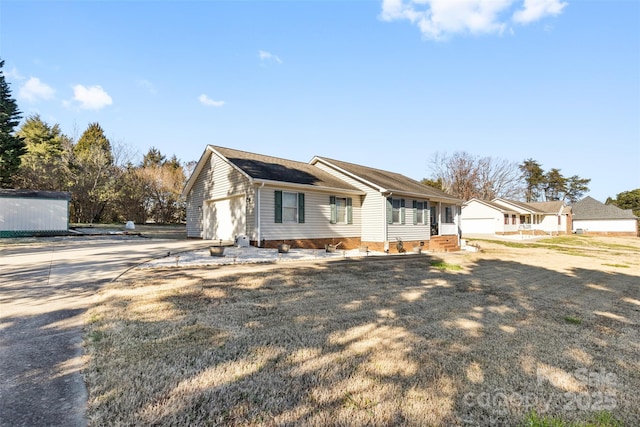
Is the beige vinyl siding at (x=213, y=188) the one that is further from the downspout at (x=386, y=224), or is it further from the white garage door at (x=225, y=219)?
the downspout at (x=386, y=224)

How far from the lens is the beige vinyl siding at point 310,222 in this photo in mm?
13562

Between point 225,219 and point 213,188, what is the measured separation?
1.96 metres

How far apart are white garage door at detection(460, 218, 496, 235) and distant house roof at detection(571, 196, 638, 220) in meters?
25.5

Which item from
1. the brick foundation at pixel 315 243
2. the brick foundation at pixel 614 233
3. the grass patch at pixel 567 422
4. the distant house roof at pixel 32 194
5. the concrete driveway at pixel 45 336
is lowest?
the brick foundation at pixel 614 233

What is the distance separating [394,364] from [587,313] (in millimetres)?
5153

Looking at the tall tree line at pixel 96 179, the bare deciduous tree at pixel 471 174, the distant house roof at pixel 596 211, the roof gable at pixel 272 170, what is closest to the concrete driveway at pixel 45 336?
the roof gable at pixel 272 170

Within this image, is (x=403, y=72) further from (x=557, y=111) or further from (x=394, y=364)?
(x=394, y=364)

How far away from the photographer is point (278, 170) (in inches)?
619

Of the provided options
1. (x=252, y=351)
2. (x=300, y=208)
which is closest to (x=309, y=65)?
(x=300, y=208)

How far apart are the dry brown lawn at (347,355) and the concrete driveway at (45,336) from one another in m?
0.19

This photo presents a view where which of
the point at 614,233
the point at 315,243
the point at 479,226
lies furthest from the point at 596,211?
the point at 315,243

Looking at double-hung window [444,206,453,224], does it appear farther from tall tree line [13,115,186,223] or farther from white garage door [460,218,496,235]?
tall tree line [13,115,186,223]

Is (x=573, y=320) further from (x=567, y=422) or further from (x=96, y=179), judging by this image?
(x=96, y=179)

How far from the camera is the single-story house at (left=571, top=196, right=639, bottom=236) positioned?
47.9 m
